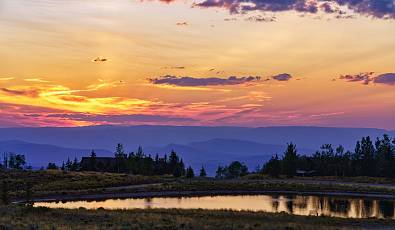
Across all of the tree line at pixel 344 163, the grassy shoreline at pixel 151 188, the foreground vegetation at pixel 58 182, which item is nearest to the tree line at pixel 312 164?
the tree line at pixel 344 163

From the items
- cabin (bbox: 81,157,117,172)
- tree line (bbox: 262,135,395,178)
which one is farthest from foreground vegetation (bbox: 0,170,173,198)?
cabin (bbox: 81,157,117,172)

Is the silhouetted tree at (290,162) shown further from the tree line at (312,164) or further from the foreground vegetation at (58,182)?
the foreground vegetation at (58,182)

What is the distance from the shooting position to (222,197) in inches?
2704

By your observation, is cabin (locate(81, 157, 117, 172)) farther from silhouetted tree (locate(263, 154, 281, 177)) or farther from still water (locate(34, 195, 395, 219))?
still water (locate(34, 195, 395, 219))

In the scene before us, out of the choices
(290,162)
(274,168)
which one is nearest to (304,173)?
(290,162)

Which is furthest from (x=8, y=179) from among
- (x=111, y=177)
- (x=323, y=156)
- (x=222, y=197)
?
(x=323, y=156)

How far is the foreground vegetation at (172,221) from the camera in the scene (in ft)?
111

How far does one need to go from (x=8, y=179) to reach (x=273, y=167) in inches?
2172

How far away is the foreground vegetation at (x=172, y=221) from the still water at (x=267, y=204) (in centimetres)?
1042

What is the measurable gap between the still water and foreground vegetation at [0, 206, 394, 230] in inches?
410

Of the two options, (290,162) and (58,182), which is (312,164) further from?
(58,182)

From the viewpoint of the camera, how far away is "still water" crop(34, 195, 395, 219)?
53.9 m

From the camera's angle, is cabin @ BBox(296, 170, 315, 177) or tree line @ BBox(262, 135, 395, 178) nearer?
tree line @ BBox(262, 135, 395, 178)

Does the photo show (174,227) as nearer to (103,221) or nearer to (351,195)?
(103,221)
